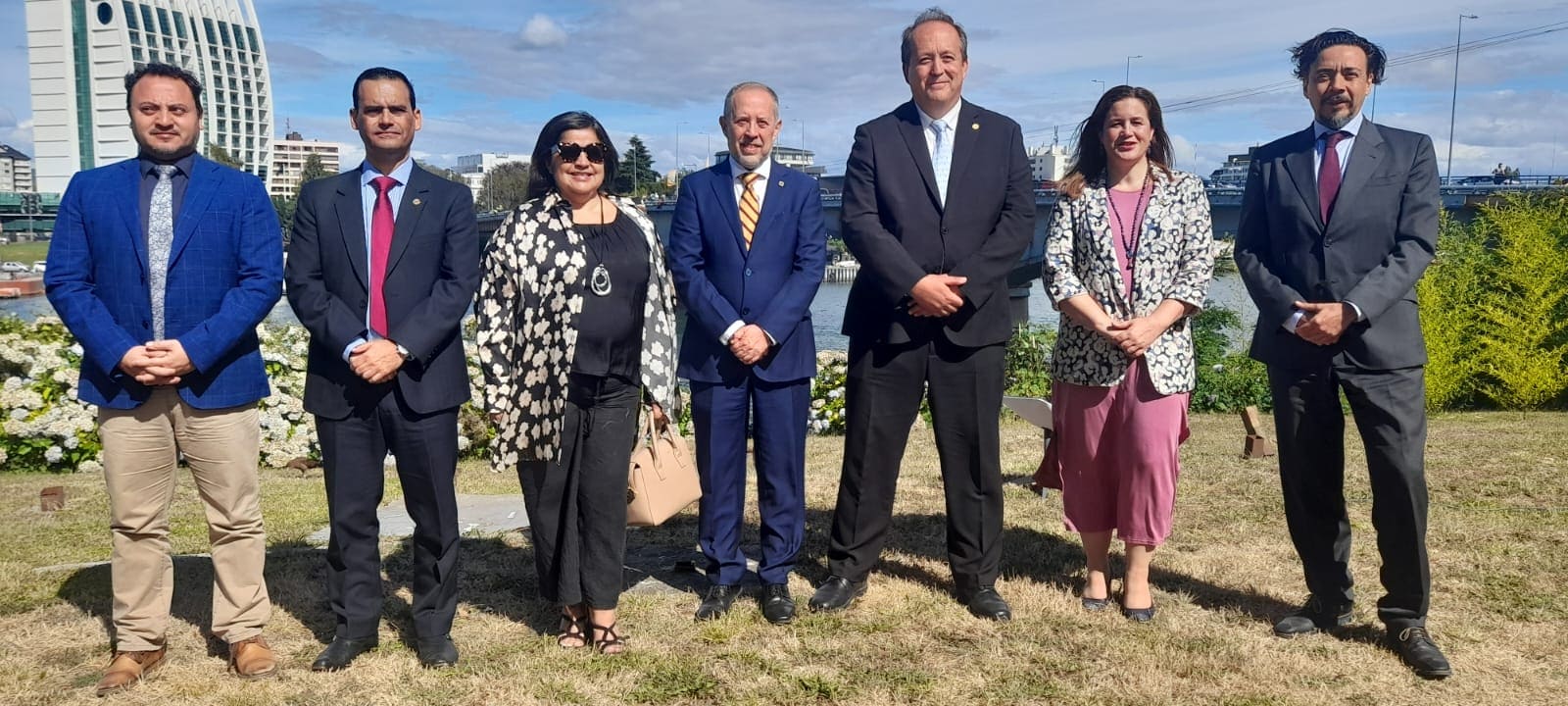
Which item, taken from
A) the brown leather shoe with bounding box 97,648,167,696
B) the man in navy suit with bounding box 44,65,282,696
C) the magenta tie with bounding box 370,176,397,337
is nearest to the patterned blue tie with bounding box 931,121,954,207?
the magenta tie with bounding box 370,176,397,337

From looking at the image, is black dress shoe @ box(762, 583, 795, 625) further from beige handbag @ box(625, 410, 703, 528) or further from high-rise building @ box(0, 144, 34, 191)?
high-rise building @ box(0, 144, 34, 191)

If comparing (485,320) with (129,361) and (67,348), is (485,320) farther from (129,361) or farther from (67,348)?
(67,348)

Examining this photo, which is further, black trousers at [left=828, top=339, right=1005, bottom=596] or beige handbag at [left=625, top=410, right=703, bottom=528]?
black trousers at [left=828, top=339, right=1005, bottom=596]

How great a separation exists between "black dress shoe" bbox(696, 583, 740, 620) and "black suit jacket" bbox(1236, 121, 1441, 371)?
239 centimetres

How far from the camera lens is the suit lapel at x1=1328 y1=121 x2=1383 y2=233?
4.04 meters

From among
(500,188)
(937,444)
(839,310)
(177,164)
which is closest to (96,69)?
(500,188)

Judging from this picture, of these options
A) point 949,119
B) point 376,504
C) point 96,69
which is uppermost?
point 96,69

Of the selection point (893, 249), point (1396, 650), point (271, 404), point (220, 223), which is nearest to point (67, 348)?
point (271, 404)

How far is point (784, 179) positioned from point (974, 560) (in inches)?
71.6

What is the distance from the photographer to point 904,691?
3693mm

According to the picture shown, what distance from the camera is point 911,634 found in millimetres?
4270

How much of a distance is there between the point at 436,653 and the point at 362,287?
138 centimetres

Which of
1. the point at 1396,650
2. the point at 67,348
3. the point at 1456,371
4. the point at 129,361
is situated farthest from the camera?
the point at 1456,371

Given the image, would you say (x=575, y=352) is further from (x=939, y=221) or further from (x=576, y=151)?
(x=939, y=221)
